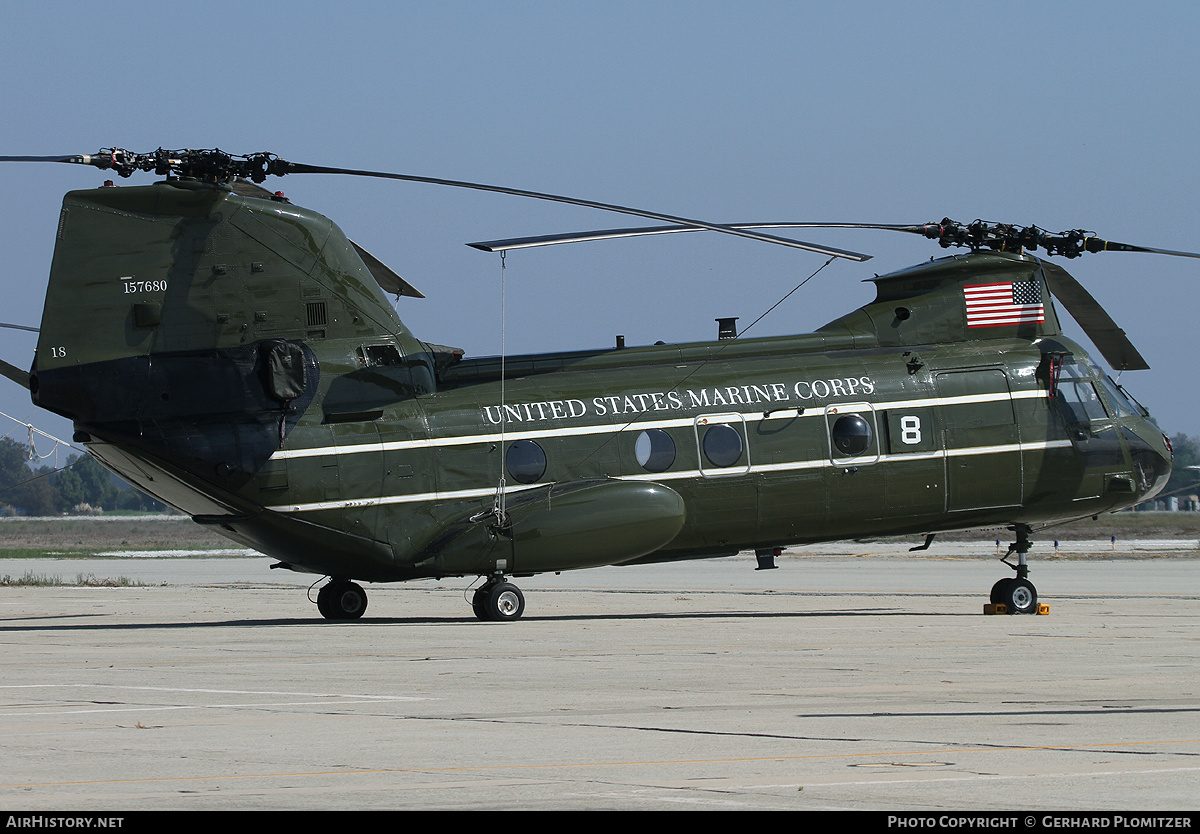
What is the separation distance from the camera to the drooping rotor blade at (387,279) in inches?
915

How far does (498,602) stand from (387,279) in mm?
5764

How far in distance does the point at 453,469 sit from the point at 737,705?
11007 mm

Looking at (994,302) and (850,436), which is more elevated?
(994,302)

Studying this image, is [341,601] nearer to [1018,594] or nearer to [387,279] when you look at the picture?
[387,279]

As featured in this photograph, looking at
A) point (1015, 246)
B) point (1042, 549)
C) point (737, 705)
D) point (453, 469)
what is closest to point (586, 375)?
point (453, 469)

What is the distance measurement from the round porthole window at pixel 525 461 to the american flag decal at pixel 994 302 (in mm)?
7930

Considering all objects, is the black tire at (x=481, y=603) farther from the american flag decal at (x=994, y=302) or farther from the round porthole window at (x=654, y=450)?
the american flag decal at (x=994, y=302)

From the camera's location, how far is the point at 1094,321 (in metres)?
25.6

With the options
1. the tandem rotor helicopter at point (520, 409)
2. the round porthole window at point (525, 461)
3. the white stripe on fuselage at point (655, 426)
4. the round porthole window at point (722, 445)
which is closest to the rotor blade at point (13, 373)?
the tandem rotor helicopter at point (520, 409)

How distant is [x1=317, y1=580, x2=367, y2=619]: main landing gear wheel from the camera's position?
2358cm

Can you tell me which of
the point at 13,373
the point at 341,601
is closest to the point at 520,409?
the point at 341,601

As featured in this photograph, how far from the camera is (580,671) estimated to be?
14.6 m

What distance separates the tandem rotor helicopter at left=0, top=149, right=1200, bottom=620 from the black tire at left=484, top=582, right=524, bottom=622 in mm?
31
